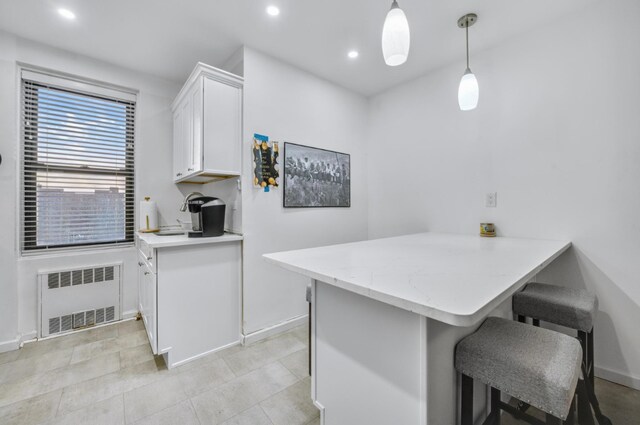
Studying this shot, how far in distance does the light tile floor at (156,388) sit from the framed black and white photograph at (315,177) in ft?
4.57

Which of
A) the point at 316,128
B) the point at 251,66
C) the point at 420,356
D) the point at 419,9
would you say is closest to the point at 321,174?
the point at 316,128

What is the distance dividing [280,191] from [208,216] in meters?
0.71

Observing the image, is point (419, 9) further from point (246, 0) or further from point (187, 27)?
point (187, 27)

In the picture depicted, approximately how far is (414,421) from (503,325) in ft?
1.90

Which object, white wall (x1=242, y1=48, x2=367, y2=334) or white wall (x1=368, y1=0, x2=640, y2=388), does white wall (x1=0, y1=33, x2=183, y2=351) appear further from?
white wall (x1=368, y1=0, x2=640, y2=388)

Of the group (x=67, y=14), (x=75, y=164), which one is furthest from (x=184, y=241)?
(x=67, y=14)

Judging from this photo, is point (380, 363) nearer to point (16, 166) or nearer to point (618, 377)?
point (618, 377)

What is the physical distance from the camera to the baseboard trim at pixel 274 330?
7.72 feet

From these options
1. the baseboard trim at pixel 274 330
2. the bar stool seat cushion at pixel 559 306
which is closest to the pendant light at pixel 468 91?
the bar stool seat cushion at pixel 559 306

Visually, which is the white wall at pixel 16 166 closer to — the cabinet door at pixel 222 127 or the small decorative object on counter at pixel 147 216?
the small decorative object on counter at pixel 147 216

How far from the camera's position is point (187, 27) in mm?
2162

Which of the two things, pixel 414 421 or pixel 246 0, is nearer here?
pixel 414 421

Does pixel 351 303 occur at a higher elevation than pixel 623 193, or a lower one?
lower

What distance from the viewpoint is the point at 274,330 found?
2523 millimetres
